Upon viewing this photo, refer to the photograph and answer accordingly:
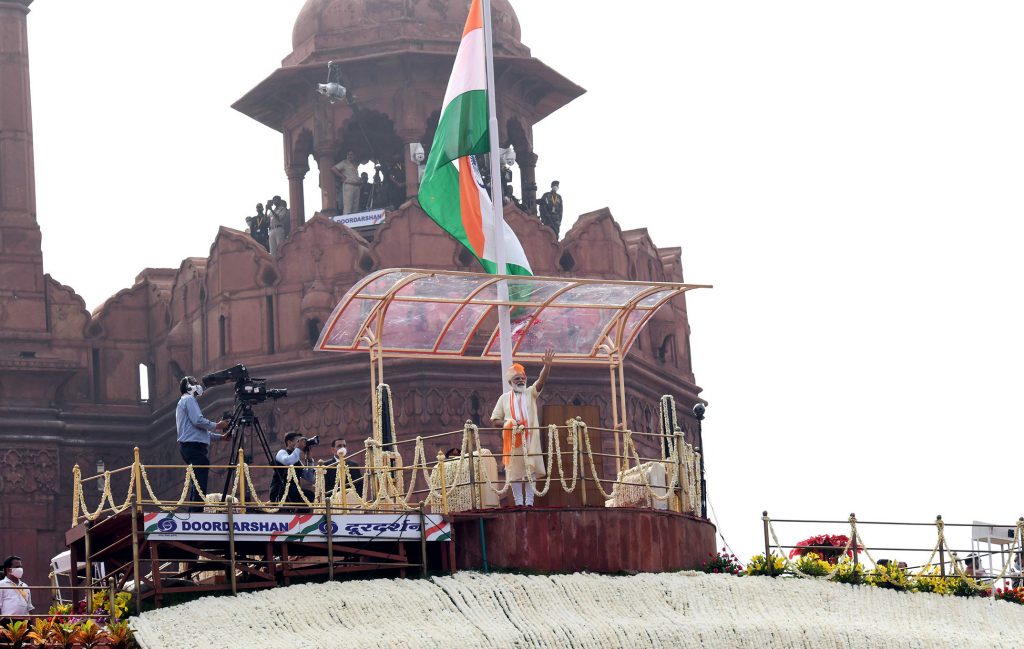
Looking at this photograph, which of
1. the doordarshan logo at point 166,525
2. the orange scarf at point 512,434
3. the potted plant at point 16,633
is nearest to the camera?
the potted plant at point 16,633

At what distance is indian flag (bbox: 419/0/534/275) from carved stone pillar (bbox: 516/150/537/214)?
1548 centimetres

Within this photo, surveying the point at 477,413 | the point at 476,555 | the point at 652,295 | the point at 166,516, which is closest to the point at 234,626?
the point at 166,516

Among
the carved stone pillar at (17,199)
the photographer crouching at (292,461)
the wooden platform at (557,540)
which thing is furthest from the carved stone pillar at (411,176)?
the wooden platform at (557,540)

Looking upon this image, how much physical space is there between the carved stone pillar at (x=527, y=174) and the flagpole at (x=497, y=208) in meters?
15.6

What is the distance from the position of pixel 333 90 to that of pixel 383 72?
2.02 m

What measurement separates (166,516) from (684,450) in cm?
705

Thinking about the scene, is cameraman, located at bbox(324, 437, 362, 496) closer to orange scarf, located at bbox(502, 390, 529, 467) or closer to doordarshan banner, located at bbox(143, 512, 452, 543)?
doordarshan banner, located at bbox(143, 512, 452, 543)

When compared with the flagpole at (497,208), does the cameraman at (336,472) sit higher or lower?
lower

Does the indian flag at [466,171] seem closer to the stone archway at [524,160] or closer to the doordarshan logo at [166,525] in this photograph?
the doordarshan logo at [166,525]

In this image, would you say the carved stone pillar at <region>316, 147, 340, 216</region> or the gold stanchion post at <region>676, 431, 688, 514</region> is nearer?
the gold stanchion post at <region>676, 431, 688, 514</region>

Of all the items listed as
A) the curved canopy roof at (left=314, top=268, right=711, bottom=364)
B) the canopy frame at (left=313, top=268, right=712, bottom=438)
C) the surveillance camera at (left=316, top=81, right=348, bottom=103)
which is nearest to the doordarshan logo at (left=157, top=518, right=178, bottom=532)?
the canopy frame at (left=313, top=268, right=712, bottom=438)

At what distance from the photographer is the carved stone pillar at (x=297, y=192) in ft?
169

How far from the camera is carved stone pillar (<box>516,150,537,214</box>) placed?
51781 millimetres

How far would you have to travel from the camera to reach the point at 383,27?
50.6 m
